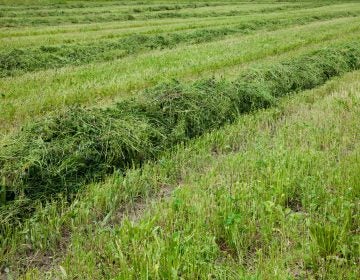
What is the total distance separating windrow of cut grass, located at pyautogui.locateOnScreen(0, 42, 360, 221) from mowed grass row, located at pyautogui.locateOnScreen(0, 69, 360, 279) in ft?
1.04

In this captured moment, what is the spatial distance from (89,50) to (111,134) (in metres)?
9.88

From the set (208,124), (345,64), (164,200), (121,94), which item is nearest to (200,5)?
(345,64)

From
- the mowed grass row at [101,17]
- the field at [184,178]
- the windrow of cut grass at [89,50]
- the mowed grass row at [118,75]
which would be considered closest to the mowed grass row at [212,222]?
the field at [184,178]

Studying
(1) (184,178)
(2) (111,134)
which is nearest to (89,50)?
(2) (111,134)

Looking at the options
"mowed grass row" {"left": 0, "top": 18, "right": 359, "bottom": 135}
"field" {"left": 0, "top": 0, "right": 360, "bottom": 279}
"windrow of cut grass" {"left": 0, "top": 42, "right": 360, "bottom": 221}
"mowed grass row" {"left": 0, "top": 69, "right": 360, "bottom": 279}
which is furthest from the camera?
"mowed grass row" {"left": 0, "top": 18, "right": 359, "bottom": 135}

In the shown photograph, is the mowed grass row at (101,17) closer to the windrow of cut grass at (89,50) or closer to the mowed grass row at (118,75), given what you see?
the windrow of cut grass at (89,50)

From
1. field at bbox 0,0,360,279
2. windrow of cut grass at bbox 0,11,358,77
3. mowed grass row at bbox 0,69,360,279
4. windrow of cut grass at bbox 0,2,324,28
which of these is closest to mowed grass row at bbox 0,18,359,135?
field at bbox 0,0,360,279

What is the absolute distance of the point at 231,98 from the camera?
8086mm

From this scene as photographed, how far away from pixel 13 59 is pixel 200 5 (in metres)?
31.1

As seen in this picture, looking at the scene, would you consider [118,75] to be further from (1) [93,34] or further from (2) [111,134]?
(1) [93,34]

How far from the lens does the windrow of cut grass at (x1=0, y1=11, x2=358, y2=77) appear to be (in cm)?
1242

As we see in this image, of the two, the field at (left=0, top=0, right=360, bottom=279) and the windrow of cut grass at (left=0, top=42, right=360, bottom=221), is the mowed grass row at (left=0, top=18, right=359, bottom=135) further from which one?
the windrow of cut grass at (left=0, top=42, right=360, bottom=221)

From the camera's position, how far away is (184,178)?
5414mm

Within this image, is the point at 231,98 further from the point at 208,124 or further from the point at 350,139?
the point at 350,139
